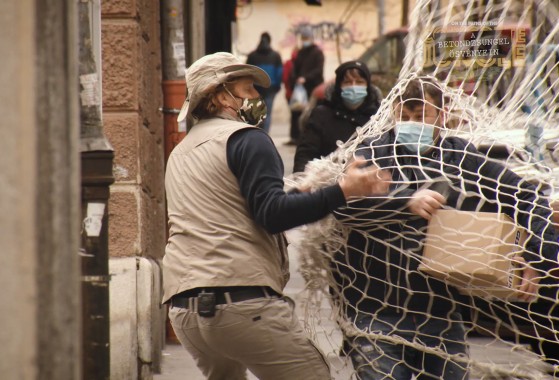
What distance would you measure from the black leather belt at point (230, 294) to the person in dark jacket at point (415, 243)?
0.47m

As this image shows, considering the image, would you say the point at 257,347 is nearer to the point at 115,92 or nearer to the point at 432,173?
the point at 432,173

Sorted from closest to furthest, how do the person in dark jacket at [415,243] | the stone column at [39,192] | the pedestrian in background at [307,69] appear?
the stone column at [39,192]
the person in dark jacket at [415,243]
the pedestrian in background at [307,69]

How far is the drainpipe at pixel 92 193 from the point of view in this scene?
207 inches

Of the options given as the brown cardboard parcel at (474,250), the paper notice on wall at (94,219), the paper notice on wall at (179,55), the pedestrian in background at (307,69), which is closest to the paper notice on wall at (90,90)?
the paper notice on wall at (94,219)

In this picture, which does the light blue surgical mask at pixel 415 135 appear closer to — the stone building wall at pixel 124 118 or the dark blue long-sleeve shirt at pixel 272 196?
the dark blue long-sleeve shirt at pixel 272 196

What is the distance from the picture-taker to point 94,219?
17.4ft

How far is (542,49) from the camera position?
5617 millimetres

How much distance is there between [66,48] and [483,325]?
2.20 meters

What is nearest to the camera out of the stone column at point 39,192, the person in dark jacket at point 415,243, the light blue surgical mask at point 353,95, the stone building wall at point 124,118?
the stone column at point 39,192

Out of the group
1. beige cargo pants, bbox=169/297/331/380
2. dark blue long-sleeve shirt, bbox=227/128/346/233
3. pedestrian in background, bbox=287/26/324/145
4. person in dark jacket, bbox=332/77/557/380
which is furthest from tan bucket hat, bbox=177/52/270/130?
pedestrian in background, bbox=287/26/324/145

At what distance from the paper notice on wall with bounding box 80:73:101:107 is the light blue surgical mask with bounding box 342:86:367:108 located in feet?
9.02

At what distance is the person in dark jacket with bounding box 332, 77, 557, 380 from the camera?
445cm

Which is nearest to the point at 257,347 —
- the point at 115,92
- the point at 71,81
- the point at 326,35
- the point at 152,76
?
the point at 71,81

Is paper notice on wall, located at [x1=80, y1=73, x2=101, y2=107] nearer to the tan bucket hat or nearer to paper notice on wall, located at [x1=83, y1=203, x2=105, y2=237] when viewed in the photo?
paper notice on wall, located at [x1=83, y1=203, x2=105, y2=237]
